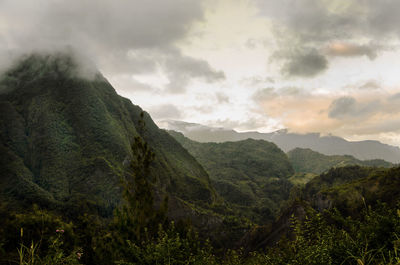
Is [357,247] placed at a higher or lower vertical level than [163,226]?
higher

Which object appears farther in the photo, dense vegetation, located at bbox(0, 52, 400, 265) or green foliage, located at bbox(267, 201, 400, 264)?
dense vegetation, located at bbox(0, 52, 400, 265)

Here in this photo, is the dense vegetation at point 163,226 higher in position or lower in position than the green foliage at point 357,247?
lower

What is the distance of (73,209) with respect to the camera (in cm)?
15512

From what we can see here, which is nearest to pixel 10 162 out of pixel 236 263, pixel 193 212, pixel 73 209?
pixel 73 209

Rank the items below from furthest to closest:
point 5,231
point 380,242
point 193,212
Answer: point 193,212 → point 5,231 → point 380,242

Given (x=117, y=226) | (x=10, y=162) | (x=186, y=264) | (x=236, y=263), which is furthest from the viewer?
(x=10, y=162)

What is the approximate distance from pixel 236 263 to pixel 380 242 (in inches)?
216

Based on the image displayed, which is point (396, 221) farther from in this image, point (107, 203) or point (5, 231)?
point (107, 203)

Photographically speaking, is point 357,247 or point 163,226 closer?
point 357,247

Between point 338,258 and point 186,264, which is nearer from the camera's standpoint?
point 338,258

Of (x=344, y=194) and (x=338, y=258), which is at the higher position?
(x=338, y=258)

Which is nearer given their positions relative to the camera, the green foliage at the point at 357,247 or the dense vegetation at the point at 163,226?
the green foliage at the point at 357,247

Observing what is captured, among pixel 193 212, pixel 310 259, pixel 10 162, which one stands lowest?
pixel 193 212

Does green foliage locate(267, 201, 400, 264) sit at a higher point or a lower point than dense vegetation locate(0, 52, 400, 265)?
higher
